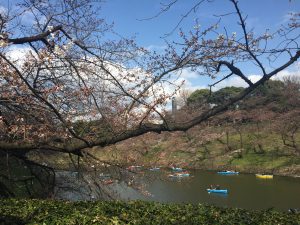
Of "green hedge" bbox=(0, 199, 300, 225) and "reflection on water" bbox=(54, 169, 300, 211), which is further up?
"green hedge" bbox=(0, 199, 300, 225)

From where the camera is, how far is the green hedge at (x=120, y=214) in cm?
601

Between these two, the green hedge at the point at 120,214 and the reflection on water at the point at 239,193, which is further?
the reflection on water at the point at 239,193

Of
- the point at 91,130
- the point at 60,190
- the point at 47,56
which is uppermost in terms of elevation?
the point at 47,56

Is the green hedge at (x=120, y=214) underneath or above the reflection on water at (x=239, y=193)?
above

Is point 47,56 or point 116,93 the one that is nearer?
point 47,56

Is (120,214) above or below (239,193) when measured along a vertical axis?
above

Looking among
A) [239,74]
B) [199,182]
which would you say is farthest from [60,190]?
[199,182]

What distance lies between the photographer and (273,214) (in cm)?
708

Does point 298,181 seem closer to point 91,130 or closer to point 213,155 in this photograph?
point 213,155

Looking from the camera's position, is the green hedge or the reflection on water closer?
the green hedge

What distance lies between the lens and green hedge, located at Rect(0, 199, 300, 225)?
6015 mm

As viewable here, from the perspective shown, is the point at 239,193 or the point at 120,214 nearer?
the point at 120,214

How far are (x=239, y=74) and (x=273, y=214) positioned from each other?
3113 millimetres

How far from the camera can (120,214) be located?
6613mm
